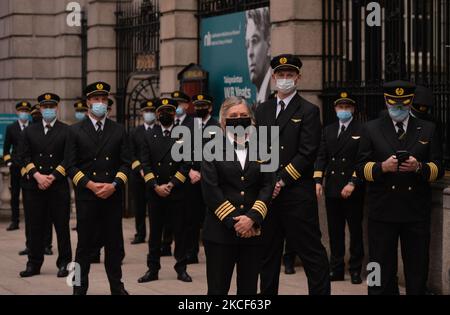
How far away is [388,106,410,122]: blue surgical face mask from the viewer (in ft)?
30.9

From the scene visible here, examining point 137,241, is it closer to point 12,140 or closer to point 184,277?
point 12,140

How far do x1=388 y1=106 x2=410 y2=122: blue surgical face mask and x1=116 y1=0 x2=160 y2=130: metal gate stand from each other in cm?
972

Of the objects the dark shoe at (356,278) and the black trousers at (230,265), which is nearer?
the black trousers at (230,265)

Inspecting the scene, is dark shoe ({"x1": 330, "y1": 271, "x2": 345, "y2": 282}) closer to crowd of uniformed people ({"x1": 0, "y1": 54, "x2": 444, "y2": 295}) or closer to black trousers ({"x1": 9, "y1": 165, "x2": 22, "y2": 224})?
crowd of uniformed people ({"x1": 0, "y1": 54, "x2": 444, "y2": 295})

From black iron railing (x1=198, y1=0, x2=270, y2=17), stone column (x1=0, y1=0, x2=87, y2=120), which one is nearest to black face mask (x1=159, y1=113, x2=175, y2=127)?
black iron railing (x1=198, y1=0, x2=270, y2=17)

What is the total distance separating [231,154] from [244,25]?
7.56 m

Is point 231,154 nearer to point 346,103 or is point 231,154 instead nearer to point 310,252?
point 310,252

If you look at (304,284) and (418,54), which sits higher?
(418,54)

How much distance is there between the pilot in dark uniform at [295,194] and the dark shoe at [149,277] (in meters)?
3.18

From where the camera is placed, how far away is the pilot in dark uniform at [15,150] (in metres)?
17.1

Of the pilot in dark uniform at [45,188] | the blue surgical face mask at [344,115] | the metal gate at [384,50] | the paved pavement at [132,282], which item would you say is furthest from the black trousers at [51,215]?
the metal gate at [384,50]

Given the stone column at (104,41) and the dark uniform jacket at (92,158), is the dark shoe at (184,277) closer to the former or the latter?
the dark uniform jacket at (92,158)

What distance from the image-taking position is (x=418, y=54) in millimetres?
12195
